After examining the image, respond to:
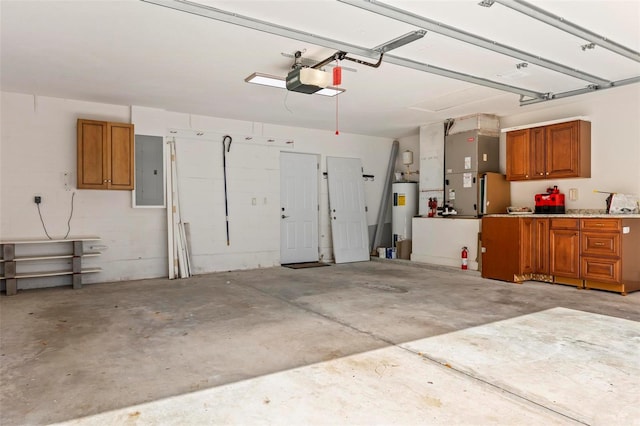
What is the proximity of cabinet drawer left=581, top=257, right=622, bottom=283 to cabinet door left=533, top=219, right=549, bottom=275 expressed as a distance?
0.53 meters

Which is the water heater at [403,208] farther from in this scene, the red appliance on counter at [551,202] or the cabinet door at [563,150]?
the cabinet door at [563,150]

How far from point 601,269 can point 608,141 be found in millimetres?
1960

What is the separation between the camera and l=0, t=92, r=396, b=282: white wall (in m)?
5.88

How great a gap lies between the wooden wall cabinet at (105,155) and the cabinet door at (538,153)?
249 inches

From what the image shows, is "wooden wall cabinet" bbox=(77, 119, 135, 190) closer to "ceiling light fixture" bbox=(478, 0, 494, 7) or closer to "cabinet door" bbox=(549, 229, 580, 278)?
"ceiling light fixture" bbox=(478, 0, 494, 7)

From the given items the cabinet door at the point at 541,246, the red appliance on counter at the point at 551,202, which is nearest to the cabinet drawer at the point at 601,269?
the cabinet door at the point at 541,246

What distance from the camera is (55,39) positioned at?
4023 millimetres

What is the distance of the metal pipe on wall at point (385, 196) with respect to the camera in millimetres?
9414

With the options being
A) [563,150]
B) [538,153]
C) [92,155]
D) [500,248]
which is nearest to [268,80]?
[92,155]

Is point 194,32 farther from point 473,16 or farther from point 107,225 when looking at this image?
point 107,225

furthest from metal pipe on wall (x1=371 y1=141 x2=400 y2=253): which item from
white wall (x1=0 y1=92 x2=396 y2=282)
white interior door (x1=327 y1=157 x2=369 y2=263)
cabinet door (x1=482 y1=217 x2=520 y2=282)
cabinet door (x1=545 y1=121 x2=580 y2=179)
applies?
cabinet door (x1=545 y1=121 x2=580 y2=179)

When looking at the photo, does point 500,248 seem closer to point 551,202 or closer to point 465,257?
point 465,257

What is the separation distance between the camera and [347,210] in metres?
8.94

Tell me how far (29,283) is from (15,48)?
330 cm
